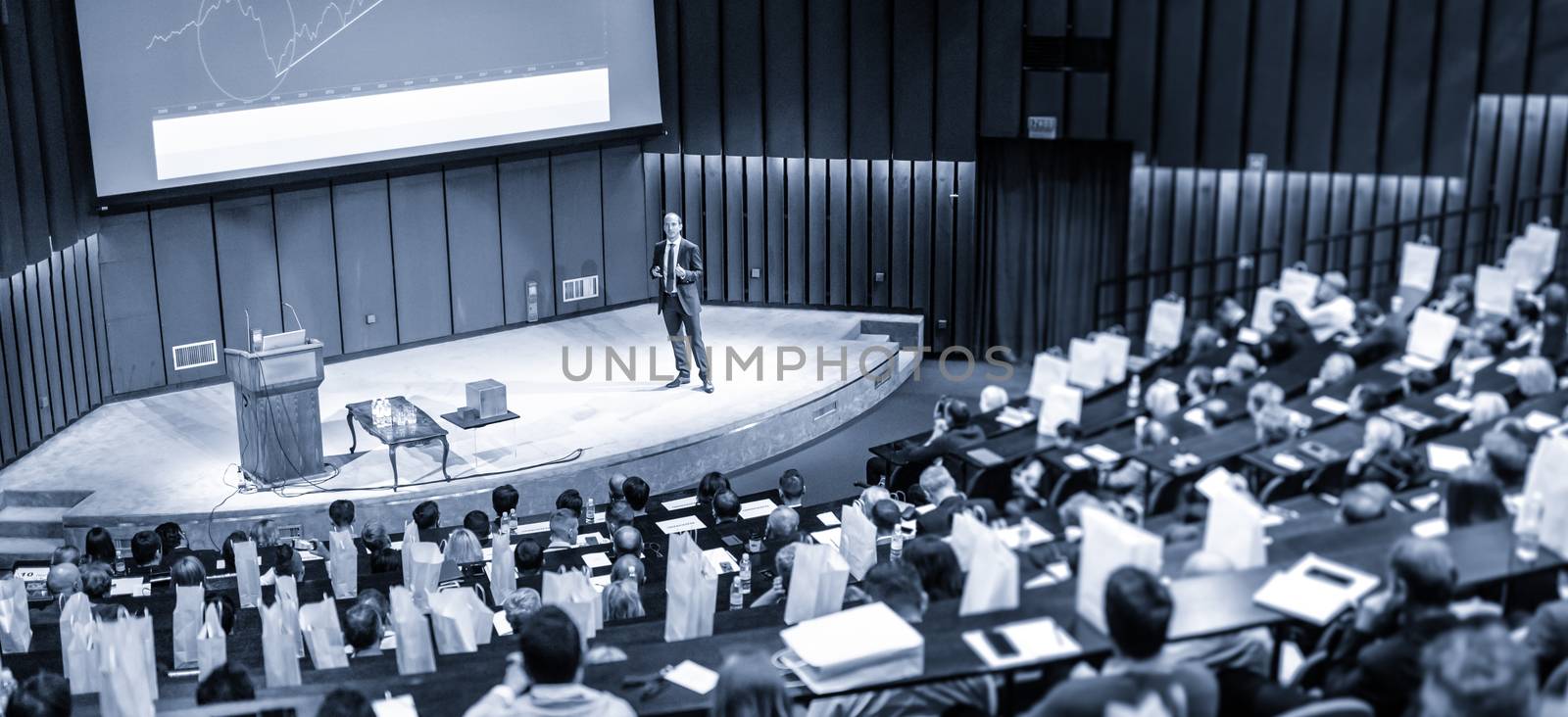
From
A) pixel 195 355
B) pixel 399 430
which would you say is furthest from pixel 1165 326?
pixel 195 355

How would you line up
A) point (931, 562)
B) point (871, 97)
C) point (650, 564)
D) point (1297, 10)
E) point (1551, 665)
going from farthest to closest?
1. point (871, 97)
2. point (1297, 10)
3. point (650, 564)
4. point (931, 562)
5. point (1551, 665)

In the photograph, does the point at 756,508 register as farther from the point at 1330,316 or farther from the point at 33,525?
the point at 1330,316

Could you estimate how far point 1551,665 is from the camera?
398 centimetres

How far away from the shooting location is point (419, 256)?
45.5 feet

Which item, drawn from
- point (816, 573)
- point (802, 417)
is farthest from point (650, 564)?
point (802, 417)

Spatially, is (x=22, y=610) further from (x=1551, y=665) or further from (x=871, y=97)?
(x=871, y=97)

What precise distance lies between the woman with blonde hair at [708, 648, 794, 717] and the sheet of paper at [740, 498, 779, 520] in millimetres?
4670

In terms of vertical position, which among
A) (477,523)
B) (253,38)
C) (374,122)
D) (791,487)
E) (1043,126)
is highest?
(253,38)

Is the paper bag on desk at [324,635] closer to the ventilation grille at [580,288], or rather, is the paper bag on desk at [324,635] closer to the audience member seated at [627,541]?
the audience member seated at [627,541]

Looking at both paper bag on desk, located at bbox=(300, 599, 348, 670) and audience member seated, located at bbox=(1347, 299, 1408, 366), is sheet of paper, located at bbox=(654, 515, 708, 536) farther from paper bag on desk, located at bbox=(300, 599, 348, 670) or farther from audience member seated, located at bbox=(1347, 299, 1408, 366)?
audience member seated, located at bbox=(1347, 299, 1408, 366)

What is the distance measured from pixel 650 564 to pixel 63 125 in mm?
6431

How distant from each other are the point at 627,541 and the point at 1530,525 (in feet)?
13.0

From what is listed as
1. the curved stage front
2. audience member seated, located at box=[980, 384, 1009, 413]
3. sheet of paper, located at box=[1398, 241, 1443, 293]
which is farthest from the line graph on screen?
sheet of paper, located at box=[1398, 241, 1443, 293]

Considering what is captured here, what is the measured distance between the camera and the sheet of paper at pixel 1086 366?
416 inches
